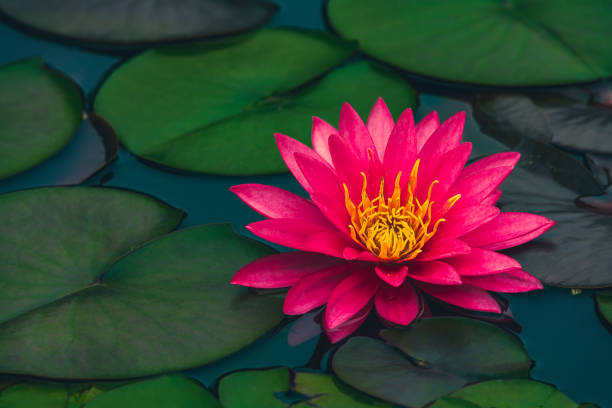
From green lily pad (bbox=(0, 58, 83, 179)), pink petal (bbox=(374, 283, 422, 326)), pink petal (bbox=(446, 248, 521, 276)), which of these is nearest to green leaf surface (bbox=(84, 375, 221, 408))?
pink petal (bbox=(374, 283, 422, 326))

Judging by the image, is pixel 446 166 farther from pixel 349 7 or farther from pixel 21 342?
pixel 349 7

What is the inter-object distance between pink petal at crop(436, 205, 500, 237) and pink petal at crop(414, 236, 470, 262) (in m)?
0.04

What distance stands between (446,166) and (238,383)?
0.88 m

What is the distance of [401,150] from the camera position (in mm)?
1794

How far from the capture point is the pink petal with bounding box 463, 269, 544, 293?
1668mm

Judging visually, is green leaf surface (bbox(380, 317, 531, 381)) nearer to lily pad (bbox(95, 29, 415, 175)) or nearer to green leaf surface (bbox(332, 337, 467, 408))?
green leaf surface (bbox(332, 337, 467, 408))

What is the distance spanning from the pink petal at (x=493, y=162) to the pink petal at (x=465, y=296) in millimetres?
357

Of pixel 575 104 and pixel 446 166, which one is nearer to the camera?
pixel 446 166

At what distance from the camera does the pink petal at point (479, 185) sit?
67.2 inches

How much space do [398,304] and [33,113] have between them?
179cm

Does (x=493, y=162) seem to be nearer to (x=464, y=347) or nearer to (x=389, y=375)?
(x=464, y=347)

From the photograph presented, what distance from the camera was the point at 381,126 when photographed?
196 centimetres

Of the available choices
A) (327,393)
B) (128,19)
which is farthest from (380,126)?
(128,19)

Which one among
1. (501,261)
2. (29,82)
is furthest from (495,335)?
(29,82)
